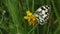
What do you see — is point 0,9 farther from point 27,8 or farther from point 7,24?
point 27,8

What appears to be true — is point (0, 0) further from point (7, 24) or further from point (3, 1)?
point (7, 24)

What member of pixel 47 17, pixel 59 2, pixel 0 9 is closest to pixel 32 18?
pixel 47 17

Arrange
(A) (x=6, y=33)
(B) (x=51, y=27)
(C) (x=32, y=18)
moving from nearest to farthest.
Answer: (C) (x=32, y=18) < (B) (x=51, y=27) < (A) (x=6, y=33)

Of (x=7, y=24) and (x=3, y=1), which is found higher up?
(x=3, y=1)

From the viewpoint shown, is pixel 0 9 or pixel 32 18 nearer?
pixel 32 18

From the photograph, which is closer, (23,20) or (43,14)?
(43,14)

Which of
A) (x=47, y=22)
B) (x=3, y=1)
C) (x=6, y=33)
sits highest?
(x=3, y=1)

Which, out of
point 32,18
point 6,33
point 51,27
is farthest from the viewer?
point 6,33
